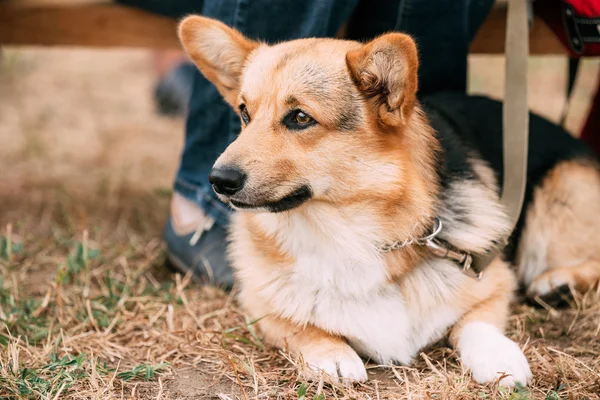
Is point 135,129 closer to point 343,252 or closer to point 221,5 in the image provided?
point 221,5

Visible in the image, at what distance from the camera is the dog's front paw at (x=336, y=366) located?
1.98 m

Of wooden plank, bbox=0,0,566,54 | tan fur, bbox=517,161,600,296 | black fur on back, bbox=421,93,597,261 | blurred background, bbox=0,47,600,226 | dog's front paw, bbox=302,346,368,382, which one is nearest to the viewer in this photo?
dog's front paw, bbox=302,346,368,382

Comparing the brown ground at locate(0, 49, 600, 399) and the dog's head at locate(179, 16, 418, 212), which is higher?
the dog's head at locate(179, 16, 418, 212)

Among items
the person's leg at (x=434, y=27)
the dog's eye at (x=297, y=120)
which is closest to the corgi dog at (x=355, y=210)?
the dog's eye at (x=297, y=120)

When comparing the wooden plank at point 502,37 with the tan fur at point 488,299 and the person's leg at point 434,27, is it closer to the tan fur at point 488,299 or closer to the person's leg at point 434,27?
the person's leg at point 434,27

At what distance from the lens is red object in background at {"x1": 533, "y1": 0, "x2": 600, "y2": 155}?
247 cm

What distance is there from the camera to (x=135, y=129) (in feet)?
18.1

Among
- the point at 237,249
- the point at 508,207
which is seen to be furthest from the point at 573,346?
the point at 237,249

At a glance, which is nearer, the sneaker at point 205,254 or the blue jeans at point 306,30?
the blue jeans at point 306,30

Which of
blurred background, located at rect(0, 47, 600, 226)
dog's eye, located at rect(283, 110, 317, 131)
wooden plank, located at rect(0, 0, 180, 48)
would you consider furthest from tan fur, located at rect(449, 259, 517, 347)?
wooden plank, located at rect(0, 0, 180, 48)

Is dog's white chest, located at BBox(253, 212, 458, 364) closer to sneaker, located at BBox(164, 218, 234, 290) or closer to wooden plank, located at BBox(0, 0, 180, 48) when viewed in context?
sneaker, located at BBox(164, 218, 234, 290)

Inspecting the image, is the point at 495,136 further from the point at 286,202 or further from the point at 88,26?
the point at 88,26

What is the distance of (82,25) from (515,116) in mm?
2075

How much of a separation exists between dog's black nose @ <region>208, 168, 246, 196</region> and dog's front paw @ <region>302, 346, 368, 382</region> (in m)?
0.57
